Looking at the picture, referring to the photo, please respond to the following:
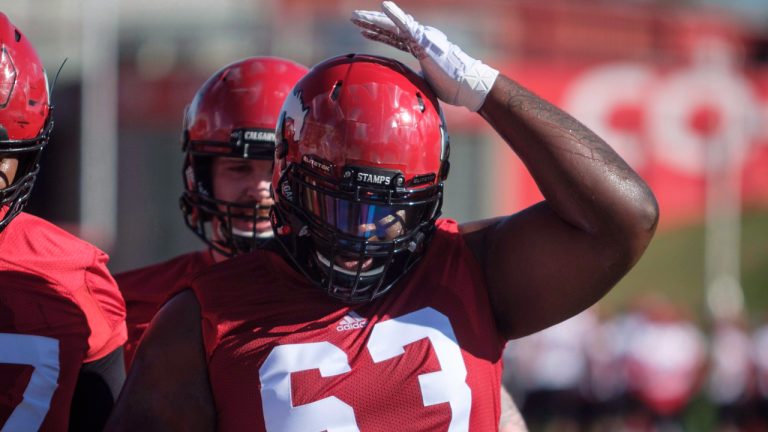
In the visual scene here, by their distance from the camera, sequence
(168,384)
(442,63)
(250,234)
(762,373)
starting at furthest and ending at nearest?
(762,373) → (250,234) → (442,63) → (168,384)

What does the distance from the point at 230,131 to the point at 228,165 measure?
11cm

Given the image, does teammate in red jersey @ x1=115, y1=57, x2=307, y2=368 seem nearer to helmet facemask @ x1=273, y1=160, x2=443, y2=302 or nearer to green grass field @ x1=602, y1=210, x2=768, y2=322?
helmet facemask @ x1=273, y1=160, x2=443, y2=302

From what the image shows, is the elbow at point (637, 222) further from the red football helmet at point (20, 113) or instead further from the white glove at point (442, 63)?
Result: the red football helmet at point (20, 113)

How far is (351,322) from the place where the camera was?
8.28 ft

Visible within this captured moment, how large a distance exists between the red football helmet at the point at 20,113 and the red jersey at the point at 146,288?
0.77 m

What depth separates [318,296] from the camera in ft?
8.44

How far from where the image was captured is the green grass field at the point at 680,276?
18.1 meters

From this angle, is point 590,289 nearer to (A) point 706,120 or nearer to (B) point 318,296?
(B) point 318,296

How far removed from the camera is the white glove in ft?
8.45

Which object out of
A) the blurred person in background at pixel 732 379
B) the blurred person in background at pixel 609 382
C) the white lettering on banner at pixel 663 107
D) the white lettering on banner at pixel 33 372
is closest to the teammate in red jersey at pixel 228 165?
the white lettering on banner at pixel 33 372

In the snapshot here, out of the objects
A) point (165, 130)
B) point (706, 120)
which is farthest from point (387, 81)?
point (706, 120)

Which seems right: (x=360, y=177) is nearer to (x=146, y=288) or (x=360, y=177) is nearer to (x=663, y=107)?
Result: (x=146, y=288)

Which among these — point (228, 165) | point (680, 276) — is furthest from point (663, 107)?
point (228, 165)

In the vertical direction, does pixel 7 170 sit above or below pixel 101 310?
above
